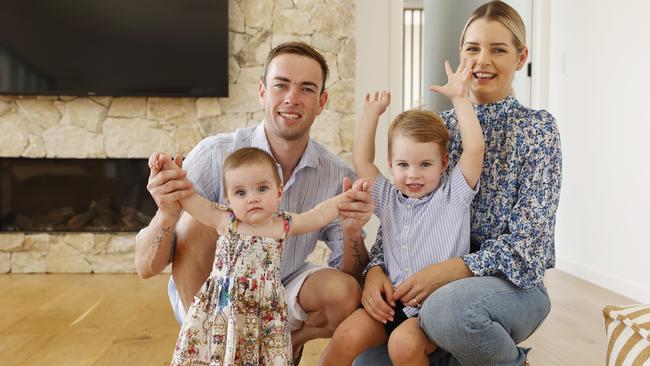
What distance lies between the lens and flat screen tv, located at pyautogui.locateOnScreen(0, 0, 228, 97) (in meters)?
4.24

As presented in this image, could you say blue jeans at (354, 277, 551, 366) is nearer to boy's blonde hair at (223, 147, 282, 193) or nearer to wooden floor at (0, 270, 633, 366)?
boy's blonde hair at (223, 147, 282, 193)

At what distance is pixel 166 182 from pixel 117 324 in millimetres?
1476

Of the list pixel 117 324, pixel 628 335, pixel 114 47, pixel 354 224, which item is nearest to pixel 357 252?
pixel 354 224

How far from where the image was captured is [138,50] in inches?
169

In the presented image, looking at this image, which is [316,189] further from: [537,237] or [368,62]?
[368,62]

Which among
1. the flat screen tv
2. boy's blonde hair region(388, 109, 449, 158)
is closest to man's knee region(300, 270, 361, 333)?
boy's blonde hair region(388, 109, 449, 158)

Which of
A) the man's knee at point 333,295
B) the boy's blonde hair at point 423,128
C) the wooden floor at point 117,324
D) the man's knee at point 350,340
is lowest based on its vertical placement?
the wooden floor at point 117,324

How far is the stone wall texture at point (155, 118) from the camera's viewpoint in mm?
4285

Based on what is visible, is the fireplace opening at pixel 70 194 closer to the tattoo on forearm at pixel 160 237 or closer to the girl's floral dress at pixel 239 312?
the tattoo on forearm at pixel 160 237

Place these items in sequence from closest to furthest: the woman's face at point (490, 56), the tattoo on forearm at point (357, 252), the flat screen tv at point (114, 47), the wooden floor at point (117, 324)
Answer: the woman's face at point (490, 56) < the tattoo on forearm at point (357, 252) < the wooden floor at point (117, 324) < the flat screen tv at point (114, 47)

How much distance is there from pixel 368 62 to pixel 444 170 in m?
2.75

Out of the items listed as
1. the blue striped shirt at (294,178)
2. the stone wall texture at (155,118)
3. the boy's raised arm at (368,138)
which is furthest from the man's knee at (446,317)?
the stone wall texture at (155,118)

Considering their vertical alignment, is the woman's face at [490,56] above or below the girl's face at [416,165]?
above

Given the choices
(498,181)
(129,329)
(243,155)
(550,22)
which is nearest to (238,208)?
(243,155)
